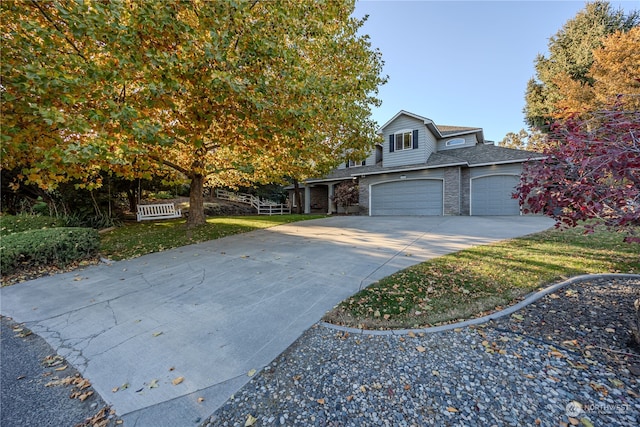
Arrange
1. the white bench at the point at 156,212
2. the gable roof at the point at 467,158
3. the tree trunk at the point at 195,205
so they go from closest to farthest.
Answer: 1. the tree trunk at the point at 195,205
2. the white bench at the point at 156,212
3. the gable roof at the point at 467,158

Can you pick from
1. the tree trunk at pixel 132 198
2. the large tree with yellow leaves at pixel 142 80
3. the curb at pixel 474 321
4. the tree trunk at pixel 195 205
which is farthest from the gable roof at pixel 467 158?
the tree trunk at pixel 132 198

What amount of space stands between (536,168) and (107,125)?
6.51 meters

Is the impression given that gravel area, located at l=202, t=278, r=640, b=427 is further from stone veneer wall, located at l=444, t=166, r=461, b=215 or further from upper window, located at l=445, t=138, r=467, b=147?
upper window, located at l=445, t=138, r=467, b=147

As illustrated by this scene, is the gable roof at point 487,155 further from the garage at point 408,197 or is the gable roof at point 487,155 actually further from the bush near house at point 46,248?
the bush near house at point 46,248

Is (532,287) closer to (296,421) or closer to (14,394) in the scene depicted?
(296,421)

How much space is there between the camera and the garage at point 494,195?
14.1 metres

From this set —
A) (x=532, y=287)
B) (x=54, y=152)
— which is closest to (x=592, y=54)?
(x=532, y=287)

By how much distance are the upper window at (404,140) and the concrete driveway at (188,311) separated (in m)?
10.6

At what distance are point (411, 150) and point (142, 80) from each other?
14.4 metres

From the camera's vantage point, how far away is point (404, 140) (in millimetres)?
16328

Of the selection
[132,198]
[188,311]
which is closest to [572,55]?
[188,311]

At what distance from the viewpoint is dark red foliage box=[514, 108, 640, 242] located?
2102mm

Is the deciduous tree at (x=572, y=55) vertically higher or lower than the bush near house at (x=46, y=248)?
higher

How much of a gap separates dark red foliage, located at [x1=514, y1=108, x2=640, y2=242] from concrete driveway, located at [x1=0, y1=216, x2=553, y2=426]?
2.69m
